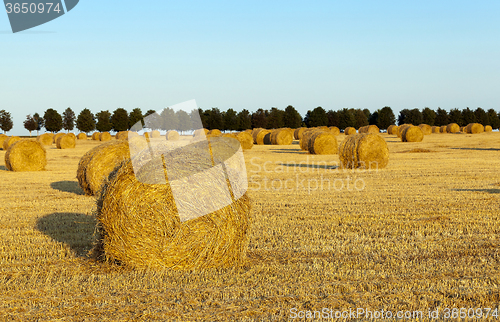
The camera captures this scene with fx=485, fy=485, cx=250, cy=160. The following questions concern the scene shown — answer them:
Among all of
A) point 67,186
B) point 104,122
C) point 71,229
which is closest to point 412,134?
point 67,186

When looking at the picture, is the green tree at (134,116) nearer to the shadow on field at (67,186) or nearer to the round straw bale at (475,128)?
the round straw bale at (475,128)

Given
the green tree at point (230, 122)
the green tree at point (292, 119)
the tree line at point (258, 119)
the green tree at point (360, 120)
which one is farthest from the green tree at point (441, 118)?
the green tree at point (230, 122)

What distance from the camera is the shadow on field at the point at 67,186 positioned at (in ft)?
47.3

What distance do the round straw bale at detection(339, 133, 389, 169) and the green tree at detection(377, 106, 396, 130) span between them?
79.2m

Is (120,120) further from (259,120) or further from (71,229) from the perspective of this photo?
(71,229)

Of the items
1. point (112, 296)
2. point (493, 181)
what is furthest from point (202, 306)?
point (493, 181)

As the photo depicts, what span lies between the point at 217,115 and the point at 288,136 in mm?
57712

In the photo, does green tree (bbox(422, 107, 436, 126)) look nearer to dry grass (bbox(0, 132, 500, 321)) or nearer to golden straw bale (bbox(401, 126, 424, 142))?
golden straw bale (bbox(401, 126, 424, 142))

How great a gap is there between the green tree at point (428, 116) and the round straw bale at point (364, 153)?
8470 cm

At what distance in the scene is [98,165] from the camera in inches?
523

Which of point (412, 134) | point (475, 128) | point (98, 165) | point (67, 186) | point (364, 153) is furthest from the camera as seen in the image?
point (475, 128)

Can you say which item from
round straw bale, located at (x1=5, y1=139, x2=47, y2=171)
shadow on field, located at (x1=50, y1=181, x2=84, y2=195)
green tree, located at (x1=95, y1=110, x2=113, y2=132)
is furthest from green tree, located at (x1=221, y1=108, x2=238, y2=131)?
shadow on field, located at (x1=50, y1=181, x2=84, y2=195)

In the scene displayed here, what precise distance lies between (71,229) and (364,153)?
1347 centimetres

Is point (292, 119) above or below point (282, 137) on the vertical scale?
above
